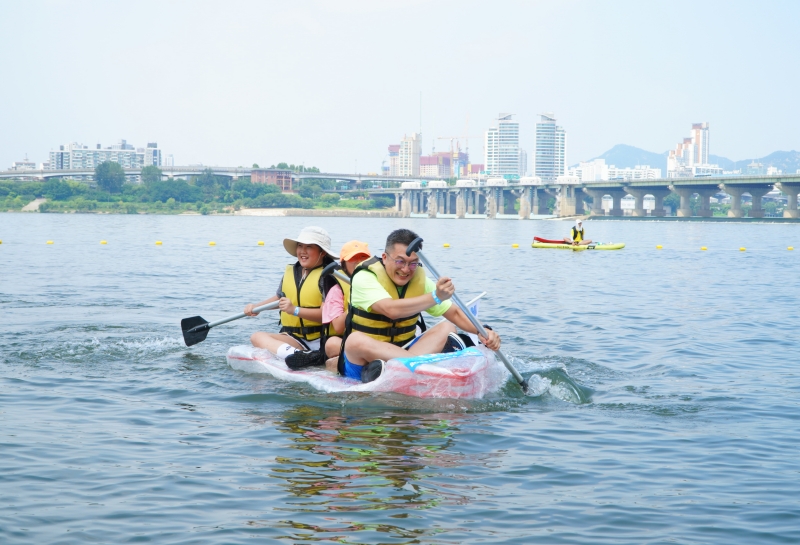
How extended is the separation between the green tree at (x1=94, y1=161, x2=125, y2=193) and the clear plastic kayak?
126m

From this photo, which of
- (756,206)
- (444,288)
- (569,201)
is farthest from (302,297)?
(569,201)

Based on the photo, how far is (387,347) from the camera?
8.07 meters

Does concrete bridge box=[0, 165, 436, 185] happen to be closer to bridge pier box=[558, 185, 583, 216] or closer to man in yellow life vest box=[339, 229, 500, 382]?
bridge pier box=[558, 185, 583, 216]

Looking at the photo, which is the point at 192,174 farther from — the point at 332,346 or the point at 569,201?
the point at 332,346

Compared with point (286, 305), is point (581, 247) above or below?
below

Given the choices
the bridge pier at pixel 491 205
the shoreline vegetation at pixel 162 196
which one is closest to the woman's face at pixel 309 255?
→ the shoreline vegetation at pixel 162 196

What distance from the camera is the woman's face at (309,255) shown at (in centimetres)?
880

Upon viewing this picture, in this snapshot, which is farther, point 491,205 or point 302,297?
point 491,205

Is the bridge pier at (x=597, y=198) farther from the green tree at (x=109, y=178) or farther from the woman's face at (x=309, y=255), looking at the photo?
the woman's face at (x=309, y=255)

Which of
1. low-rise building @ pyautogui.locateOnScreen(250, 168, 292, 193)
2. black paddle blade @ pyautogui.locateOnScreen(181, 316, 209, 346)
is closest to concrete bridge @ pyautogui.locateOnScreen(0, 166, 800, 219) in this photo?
low-rise building @ pyautogui.locateOnScreen(250, 168, 292, 193)

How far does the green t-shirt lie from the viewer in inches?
302

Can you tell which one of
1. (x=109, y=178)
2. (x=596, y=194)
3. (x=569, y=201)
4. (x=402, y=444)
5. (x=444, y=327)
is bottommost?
(x=402, y=444)

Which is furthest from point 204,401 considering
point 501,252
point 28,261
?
point 501,252

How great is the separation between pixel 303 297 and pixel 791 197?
8475cm
